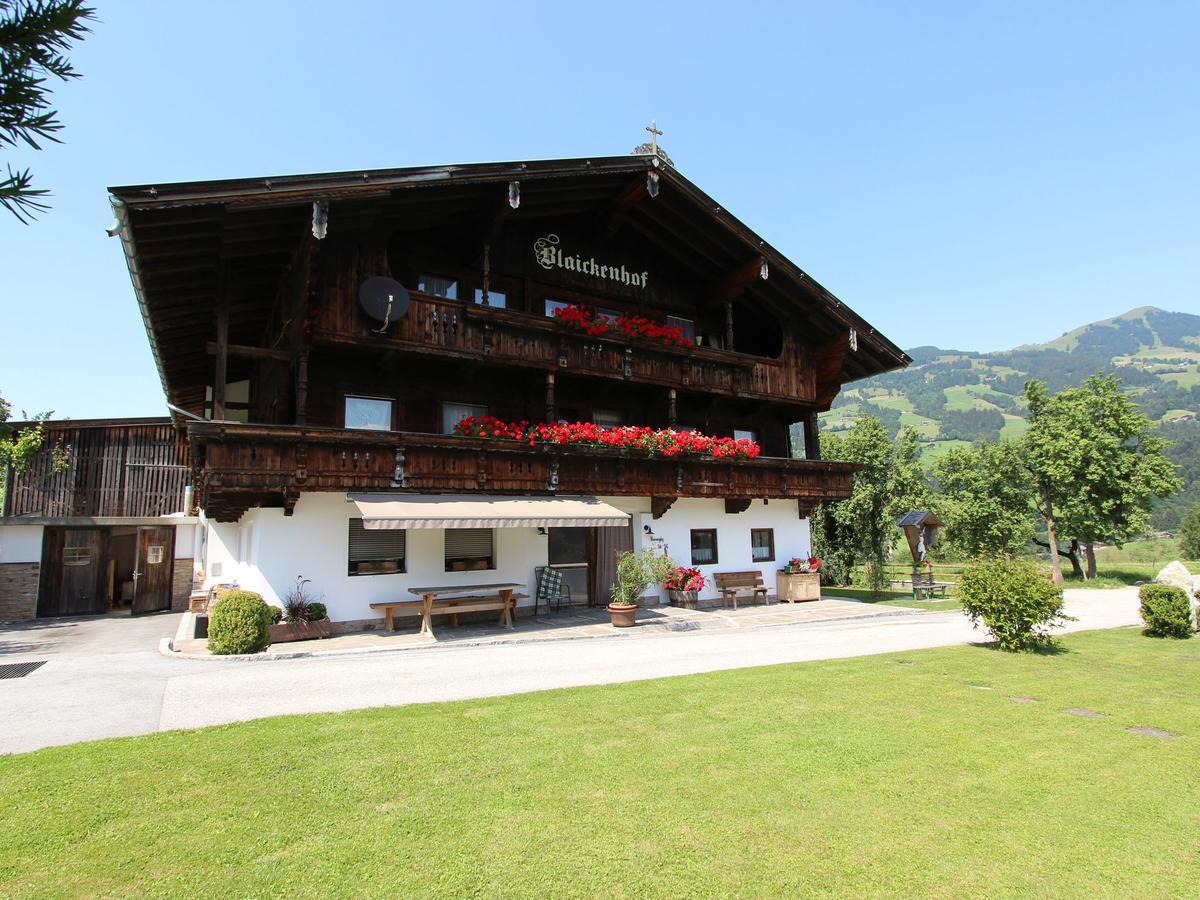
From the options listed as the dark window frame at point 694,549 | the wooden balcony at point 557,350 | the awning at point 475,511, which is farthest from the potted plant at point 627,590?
the wooden balcony at point 557,350

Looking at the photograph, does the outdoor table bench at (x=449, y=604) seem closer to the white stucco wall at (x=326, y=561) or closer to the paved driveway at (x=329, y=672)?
the white stucco wall at (x=326, y=561)

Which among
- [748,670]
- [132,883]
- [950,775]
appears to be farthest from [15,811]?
[748,670]

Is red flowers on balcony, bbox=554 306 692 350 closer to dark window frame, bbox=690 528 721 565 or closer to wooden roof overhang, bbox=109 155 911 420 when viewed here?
wooden roof overhang, bbox=109 155 911 420

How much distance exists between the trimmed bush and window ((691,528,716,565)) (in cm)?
1054

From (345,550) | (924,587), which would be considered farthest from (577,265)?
(924,587)

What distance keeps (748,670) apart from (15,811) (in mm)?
8387

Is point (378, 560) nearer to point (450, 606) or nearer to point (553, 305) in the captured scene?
point (450, 606)

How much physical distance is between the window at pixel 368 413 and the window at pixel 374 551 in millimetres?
2574

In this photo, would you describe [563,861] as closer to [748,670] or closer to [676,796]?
[676,796]

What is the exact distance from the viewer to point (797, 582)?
22438 mm

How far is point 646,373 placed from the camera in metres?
19.9

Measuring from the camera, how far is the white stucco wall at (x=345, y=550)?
15.1 metres

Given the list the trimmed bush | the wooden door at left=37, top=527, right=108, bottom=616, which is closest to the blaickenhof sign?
the trimmed bush

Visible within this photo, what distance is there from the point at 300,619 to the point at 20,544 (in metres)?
13.9
